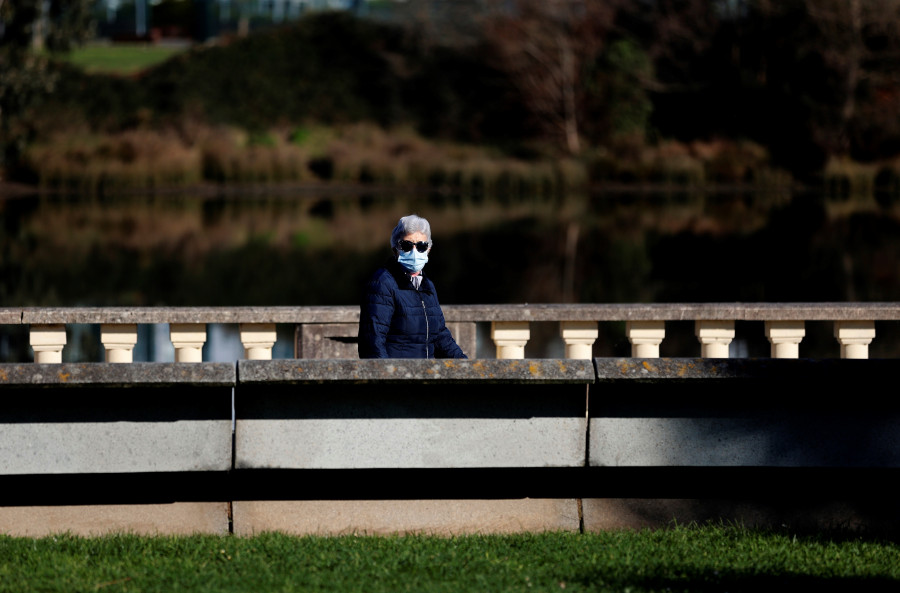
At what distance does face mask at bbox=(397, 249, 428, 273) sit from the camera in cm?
595

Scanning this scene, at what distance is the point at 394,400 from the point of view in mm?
5297

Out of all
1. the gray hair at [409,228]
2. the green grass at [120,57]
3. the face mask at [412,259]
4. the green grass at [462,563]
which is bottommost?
the green grass at [462,563]

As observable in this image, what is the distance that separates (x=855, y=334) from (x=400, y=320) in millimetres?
3187

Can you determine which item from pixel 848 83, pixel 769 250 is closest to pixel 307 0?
pixel 848 83

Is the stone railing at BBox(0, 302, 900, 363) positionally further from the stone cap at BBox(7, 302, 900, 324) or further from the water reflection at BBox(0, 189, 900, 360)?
the water reflection at BBox(0, 189, 900, 360)

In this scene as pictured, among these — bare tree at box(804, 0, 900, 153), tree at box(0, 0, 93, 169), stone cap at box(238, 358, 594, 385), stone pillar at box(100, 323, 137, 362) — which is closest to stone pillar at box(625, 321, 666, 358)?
stone cap at box(238, 358, 594, 385)

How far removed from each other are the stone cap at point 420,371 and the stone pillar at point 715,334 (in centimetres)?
278

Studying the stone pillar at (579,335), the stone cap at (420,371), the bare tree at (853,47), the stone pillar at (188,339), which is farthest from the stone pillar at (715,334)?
the bare tree at (853,47)

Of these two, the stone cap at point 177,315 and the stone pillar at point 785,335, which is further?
the stone pillar at point 785,335

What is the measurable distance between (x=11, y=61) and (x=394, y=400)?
44381 mm

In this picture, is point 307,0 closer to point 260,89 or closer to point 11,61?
point 260,89

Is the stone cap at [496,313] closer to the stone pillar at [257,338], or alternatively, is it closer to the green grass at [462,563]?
the stone pillar at [257,338]

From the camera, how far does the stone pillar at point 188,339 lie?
770cm

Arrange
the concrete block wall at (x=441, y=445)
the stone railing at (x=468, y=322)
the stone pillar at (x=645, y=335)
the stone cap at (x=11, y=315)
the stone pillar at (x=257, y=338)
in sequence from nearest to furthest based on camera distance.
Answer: the concrete block wall at (x=441, y=445) < the stone cap at (x=11, y=315) < the stone railing at (x=468, y=322) < the stone pillar at (x=257, y=338) < the stone pillar at (x=645, y=335)
